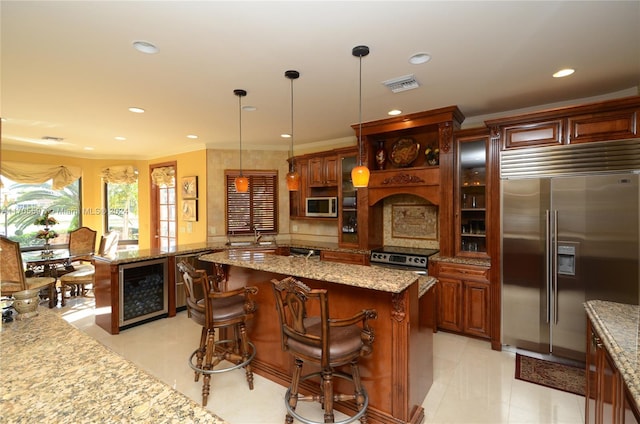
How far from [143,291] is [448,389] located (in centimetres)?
384

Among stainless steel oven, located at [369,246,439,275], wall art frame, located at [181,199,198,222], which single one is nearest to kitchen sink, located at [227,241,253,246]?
wall art frame, located at [181,199,198,222]

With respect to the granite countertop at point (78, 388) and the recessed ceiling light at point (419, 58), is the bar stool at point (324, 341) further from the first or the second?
the recessed ceiling light at point (419, 58)

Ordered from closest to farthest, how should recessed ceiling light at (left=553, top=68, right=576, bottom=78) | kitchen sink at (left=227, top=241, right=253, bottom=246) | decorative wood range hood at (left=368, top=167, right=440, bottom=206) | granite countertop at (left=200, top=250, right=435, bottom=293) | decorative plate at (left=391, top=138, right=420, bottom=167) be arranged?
granite countertop at (left=200, top=250, right=435, bottom=293), recessed ceiling light at (left=553, top=68, right=576, bottom=78), decorative wood range hood at (left=368, top=167, right=440, bottom=206), decorative plate at (left=391, top=138, right=420, bottom=167), kitchen sink at (left=227, top=241, right=253, bottom=246)

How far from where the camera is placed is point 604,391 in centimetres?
156

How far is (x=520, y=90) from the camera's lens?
3160 mm

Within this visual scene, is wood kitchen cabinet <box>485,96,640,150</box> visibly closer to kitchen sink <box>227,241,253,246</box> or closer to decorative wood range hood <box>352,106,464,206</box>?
decorative wood range hood <box>352,106,464,206</box>

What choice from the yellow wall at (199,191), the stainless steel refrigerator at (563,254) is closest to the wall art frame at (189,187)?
the yellow wall at (199,191)

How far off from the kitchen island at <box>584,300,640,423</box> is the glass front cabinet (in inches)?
75.5

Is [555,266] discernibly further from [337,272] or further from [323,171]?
[323,171]

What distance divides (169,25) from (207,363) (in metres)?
2.48

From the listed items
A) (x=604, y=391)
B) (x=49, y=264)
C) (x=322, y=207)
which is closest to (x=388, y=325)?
(x=604, y=391)

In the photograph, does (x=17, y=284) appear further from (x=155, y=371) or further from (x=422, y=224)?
(x=422, y=224)

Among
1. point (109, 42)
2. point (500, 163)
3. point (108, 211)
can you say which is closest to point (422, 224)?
point (500, 163)

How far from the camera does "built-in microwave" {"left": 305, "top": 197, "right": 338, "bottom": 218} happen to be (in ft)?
16.6
